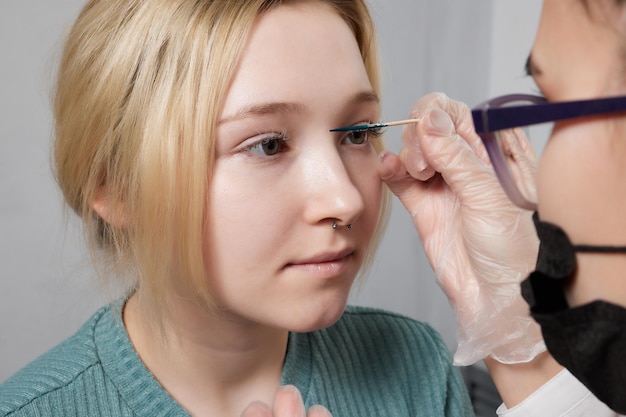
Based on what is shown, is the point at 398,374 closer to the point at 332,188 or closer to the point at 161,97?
the point at 332,188

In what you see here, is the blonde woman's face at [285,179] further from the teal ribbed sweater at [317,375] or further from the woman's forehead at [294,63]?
the teal ribbed sweater at [317,375]

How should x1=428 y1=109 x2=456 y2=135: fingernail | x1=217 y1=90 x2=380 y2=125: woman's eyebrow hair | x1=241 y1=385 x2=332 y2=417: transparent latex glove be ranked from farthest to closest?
1. x1=428 y1=109 x2=456 y2=135: fingernail
2. x1=217 y1=90 x2=380 y2=125: woman's eyebrow hair
3. x1=241 y1=385 x2=332 y2=417: transparent latex glove

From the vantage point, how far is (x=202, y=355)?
1.29 metres

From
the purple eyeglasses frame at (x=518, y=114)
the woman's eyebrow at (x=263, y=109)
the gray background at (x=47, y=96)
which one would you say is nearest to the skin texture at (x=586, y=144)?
the purple eyeglasses frame at (x=518, y=114)

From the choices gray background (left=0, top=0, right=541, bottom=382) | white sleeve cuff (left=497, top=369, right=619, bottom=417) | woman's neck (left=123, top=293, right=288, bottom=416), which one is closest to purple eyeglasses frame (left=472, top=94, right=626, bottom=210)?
white sleeve cuff (left=497, top=369, right=619, bottom=417)

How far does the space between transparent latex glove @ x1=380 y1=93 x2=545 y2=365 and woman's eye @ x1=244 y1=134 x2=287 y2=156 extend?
216 millimetres

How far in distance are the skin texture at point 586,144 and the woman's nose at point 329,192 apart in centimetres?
37

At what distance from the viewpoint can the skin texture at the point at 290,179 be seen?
1089mm

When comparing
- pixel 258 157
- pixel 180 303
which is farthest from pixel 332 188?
pixel 180 303

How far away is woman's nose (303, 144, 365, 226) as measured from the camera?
42.8 inches

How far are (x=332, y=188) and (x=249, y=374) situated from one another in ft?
1.42

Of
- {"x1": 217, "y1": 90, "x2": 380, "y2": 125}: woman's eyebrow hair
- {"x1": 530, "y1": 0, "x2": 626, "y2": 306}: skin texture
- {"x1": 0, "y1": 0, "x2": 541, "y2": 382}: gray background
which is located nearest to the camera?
{"x1": 530, "y1": 0, "x2": 626, "y2": 306}: skin texture

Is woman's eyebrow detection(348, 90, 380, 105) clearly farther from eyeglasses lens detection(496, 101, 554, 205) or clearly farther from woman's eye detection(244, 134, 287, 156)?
eyeglasses lens detection(496, 101, 554, 205)

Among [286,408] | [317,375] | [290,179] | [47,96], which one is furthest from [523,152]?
[47,96]
